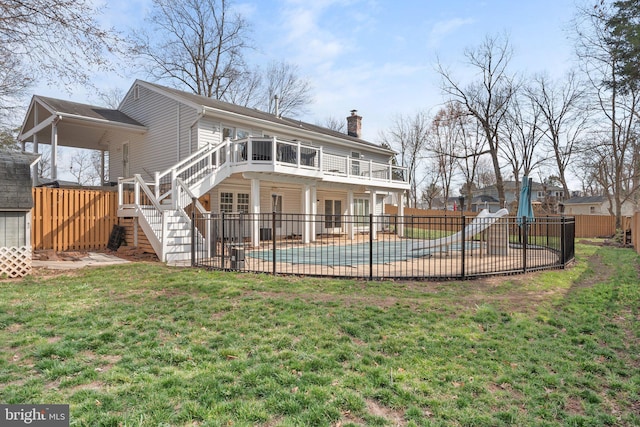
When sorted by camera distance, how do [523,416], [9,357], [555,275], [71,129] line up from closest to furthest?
[523,416] < [9,357] < [555,275] < [71,129]

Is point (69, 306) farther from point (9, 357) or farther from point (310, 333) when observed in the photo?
point (310, 333)

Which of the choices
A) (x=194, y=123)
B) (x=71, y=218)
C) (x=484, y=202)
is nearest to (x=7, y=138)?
(x=71, y=218)

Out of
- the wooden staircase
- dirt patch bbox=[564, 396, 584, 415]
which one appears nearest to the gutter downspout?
the wooden staircase

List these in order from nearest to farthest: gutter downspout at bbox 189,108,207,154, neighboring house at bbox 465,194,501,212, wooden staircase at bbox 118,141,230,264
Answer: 1. wooden staircase at bbox 118,141,230,264
2. gutter downspout at bbox 189,108,207,154
3. neighboring house at bbox 465,194,501,212

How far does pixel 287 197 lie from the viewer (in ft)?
61.0

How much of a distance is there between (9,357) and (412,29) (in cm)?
1178

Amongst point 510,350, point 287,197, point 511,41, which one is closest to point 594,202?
point 511,41

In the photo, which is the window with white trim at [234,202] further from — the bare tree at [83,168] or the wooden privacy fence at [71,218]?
the bare tree at [83,168]

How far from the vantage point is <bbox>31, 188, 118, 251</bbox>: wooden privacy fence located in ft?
37.4

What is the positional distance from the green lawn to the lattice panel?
1325mm

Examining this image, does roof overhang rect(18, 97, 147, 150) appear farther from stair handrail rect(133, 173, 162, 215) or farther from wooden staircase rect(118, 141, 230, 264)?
stair handrail rect(133, 173, 162, 215)

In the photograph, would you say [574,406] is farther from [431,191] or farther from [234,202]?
[431,191]

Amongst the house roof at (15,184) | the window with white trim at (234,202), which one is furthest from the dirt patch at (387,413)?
the window with white trim at (234,202)

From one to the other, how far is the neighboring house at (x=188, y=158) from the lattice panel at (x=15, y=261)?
119 inches
